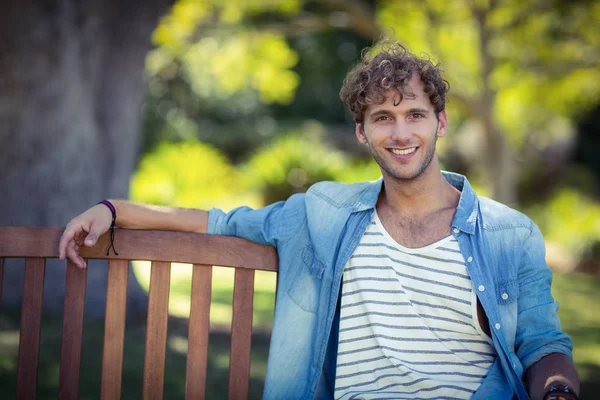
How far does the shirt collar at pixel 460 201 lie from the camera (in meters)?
2.76

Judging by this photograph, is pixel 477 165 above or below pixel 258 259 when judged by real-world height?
above

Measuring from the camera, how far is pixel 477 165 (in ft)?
61.5

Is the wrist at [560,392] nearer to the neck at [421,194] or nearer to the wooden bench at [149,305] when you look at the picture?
the neck at [421,194]

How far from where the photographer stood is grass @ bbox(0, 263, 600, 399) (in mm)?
4293

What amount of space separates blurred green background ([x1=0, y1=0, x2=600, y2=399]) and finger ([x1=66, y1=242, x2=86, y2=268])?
1.73 m

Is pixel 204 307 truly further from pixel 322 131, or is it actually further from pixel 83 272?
pixel 322 131

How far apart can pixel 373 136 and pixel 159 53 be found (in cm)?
1102

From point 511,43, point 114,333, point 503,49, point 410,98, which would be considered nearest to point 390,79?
point 410,98

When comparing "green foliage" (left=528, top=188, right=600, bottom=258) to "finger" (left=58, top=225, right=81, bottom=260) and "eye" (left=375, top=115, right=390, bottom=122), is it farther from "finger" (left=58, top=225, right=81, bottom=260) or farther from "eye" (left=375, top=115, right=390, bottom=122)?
"finger" (left=58, top=225, right=81, bottom=260)

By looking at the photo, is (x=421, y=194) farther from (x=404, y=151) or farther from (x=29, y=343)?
(x=29, y=343)

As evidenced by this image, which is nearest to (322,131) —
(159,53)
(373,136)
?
(159,53)

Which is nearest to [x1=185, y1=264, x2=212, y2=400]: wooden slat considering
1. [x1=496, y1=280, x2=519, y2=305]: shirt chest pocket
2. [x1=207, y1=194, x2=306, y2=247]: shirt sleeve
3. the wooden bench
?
the wooden bench

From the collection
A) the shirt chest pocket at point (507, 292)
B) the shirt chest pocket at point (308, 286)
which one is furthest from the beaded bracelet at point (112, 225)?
the shirt chest pocket at point (507, 292)

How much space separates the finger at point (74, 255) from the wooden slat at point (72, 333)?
49mm
